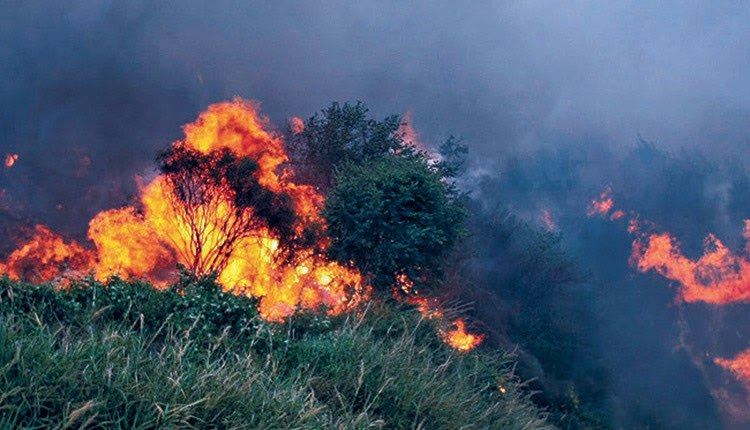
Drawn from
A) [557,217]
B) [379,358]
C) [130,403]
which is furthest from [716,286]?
[130,403]

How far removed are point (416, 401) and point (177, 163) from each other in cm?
2081

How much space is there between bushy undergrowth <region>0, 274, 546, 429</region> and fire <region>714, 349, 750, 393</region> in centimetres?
4430

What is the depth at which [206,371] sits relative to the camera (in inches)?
206

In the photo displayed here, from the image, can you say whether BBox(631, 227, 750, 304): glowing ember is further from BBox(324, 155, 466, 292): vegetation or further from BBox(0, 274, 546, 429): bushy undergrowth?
BBox(0, 274, 546, 429): bushy undergrowth

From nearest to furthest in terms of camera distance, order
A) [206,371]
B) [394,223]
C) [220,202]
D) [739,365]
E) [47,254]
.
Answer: [206,371], [394,223], [220,202], [47,254], [739,365]

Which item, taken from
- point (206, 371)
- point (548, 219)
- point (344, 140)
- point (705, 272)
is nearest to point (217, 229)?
point (344, 140)

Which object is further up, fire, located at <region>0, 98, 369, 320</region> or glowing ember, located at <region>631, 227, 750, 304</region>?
glowing ember, located at <region>631, 227, 750, 304</region>

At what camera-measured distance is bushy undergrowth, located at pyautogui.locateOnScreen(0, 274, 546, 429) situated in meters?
4.40

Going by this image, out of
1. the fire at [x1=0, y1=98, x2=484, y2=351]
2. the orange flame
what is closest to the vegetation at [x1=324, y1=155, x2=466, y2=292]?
the fire at [x1=0, y1=98, x2=484, y2=351]

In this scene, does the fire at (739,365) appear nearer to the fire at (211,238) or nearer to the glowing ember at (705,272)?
the glowing ember at (705,272)

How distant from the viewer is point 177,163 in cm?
2495

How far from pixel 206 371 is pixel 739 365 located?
51.8 metres

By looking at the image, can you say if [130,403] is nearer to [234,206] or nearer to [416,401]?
[416,401]

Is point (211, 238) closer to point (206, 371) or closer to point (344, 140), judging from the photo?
point (344, 140)
